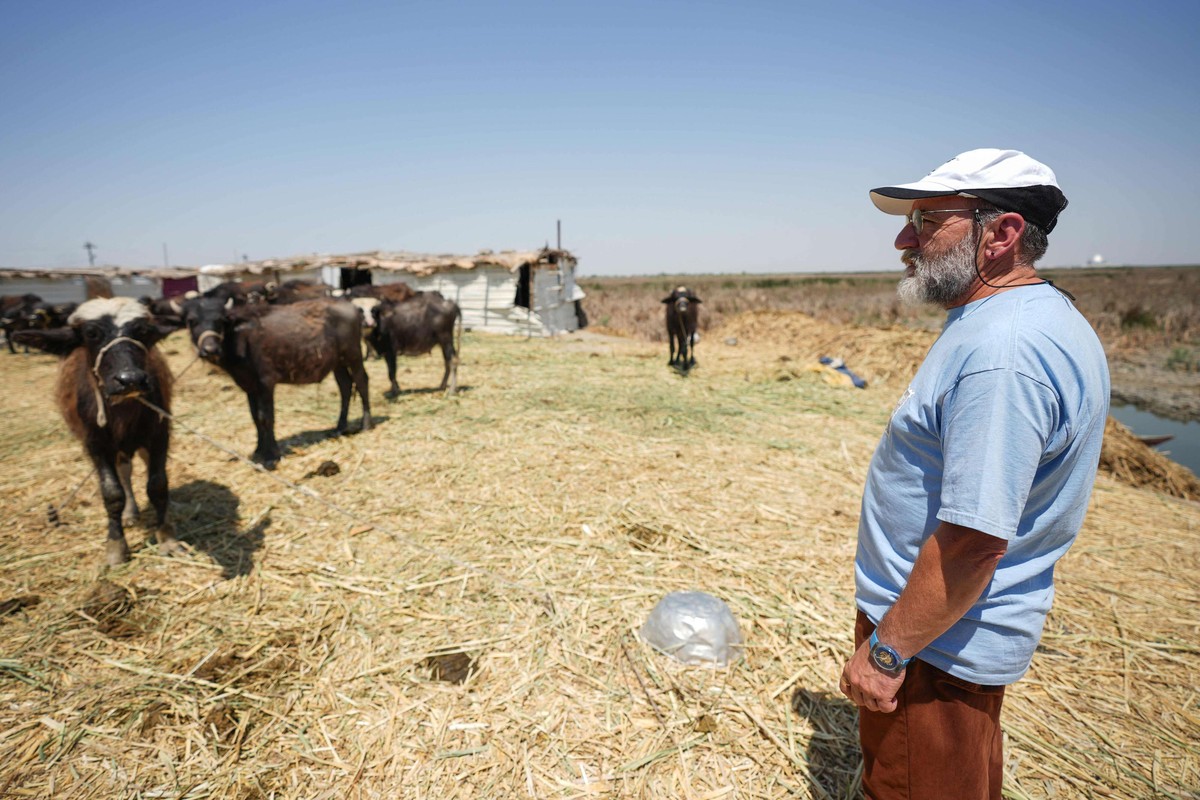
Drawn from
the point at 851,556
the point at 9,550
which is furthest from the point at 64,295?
the point at 851,556

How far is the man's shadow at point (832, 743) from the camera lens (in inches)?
99.8

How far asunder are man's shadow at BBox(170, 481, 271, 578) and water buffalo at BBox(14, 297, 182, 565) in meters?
0.27

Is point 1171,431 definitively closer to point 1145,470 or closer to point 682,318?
point 1145,470

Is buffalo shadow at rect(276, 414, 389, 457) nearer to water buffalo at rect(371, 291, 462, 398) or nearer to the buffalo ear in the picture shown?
water buffalo at rect(371, 291, 462, 398)

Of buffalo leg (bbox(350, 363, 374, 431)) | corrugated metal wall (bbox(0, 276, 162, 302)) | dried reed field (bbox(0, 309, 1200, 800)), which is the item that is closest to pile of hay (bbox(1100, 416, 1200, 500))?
dried reed field (bbox(0, 309, 1200, 800))

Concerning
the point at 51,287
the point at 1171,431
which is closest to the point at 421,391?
the point at 1171,431

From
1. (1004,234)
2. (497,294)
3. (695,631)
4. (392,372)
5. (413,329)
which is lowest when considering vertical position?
(695,631)

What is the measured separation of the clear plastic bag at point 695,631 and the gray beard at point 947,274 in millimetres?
2457

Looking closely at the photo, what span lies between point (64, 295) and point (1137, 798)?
33.6m

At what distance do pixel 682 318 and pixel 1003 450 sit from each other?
451 inches

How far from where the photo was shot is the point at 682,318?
12.5 metres

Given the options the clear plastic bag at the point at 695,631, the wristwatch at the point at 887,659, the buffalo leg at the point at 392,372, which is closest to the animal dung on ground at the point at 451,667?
the clear plastic bag at the point at 695,631

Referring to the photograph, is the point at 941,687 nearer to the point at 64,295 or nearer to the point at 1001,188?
the point at 1001,188

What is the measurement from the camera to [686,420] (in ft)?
27.8
